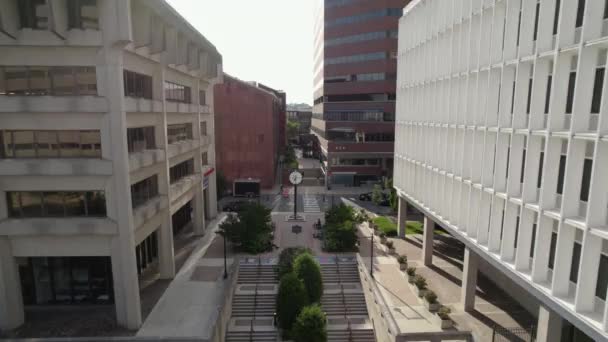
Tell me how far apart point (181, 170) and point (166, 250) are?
895cm

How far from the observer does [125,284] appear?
906 inches

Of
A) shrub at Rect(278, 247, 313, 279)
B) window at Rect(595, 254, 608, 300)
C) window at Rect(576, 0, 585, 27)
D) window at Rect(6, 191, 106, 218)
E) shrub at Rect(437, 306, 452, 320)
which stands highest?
window at Rect(576, 0, 585, 27)

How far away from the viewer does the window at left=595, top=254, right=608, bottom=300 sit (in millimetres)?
15523

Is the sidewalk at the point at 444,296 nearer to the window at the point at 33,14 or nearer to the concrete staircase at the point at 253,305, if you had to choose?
the concrete staircase at the point at 253,305

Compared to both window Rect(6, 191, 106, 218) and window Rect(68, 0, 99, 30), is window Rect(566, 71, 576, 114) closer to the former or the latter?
window Rect(68, 0, 99, 30)

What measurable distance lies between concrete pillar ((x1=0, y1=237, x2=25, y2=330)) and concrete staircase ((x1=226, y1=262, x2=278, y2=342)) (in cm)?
1263

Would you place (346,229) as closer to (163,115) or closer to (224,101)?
(163,115)

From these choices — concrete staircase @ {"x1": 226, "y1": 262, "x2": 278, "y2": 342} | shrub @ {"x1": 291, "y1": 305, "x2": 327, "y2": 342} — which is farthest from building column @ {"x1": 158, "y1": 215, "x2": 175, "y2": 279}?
shrub @ {"x1": 291, "y1": 305, "x2": 327, "y2": 342}

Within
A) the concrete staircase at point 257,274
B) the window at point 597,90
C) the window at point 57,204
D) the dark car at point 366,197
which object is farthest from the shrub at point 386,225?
the window at point 57,204

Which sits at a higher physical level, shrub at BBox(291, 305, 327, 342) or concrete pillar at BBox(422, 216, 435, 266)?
concrete pillar at BBox(422, 216, 435, 266)

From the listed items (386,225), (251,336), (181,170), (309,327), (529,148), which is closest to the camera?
(529,148)

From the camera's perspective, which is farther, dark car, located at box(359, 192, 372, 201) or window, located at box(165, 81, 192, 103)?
dark car, located at box(359, 192, 372, 201)

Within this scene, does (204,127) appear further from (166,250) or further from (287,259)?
(287,259)

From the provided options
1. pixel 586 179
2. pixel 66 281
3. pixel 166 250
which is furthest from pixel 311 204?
pixel 586 179
